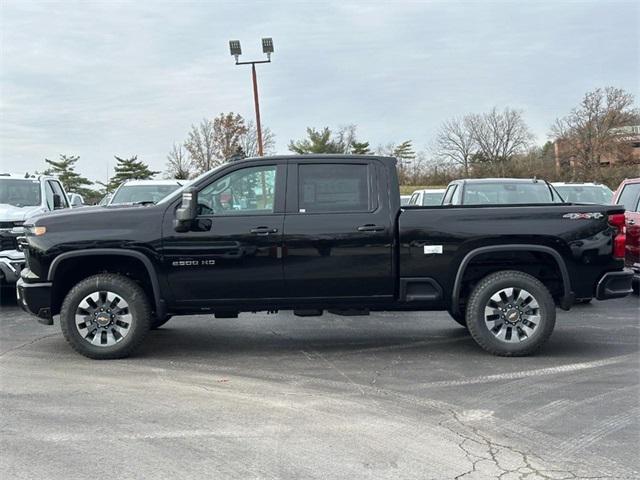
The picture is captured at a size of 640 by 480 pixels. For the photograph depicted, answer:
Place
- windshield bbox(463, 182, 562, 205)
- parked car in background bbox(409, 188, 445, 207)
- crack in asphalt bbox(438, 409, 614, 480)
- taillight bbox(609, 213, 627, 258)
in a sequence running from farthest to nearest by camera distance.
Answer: parked car in background bbox(409, 188, 445, 207)
windshield bbox(463, 182, 562, 205)
taillight bbox(609, 213, 627, 258)
crack in asphalt bbox(438, 409, 614, 480)

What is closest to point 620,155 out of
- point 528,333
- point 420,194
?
point 420,194

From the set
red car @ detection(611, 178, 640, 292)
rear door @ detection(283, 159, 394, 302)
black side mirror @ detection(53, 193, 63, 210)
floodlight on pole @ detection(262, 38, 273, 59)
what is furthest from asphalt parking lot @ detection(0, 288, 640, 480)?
floodlight on pole @ detection(262, 38, 273, 59)

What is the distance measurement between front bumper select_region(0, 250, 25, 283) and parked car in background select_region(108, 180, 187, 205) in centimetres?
285

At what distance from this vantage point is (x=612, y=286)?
651cm

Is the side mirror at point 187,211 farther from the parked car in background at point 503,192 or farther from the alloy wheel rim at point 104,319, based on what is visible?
the parked car in background at point 503,192

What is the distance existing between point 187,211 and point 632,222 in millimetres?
7017

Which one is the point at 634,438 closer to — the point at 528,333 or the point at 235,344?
the point at 528,333

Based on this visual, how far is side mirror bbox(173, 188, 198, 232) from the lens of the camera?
19.9 feet

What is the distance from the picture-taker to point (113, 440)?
421cm

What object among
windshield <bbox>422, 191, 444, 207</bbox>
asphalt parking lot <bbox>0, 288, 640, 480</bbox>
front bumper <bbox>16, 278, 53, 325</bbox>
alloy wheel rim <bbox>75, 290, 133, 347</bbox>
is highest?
windshield <bbox>422, 191, 444, 207</bbox>

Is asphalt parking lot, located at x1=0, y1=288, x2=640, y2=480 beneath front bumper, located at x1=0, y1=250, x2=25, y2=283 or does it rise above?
beneath

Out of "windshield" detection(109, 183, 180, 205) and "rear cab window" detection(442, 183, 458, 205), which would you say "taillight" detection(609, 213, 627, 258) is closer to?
"rear cab window" detection(442, 183, 458, 205)

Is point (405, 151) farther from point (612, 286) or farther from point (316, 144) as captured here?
point (612, 286)

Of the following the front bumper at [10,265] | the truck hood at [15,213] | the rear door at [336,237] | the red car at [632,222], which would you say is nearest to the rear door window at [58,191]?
the truck hood at [15,213]
